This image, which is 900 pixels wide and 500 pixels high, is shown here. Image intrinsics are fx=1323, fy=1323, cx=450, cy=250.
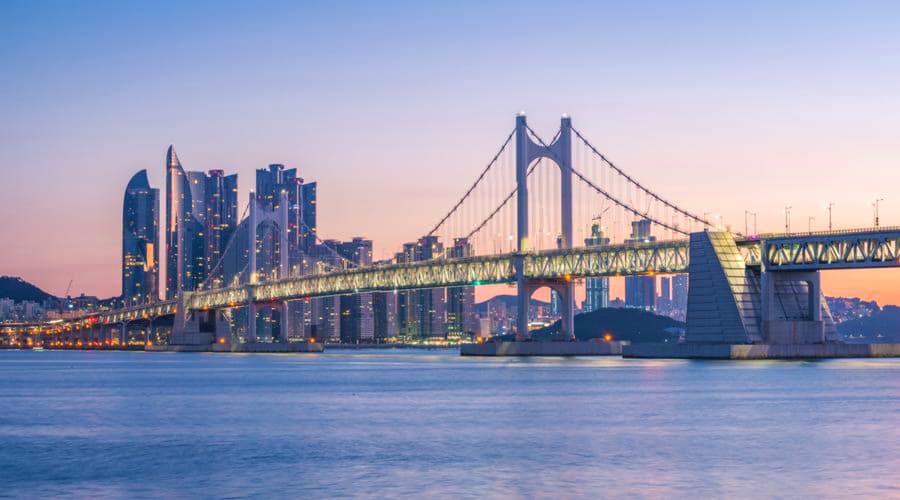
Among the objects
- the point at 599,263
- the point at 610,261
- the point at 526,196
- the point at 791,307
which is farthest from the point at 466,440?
the point at 526,196

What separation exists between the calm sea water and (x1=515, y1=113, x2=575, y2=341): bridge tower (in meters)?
33.8

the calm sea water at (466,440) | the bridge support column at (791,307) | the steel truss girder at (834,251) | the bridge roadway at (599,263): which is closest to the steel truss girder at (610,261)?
the bridge roadway at (599,263)

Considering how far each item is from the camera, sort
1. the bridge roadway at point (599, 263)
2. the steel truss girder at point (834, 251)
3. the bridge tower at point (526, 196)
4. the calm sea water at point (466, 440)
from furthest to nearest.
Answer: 1. the bridge tower at point (526, 196)
2. the bridge roadway at point (599, 263)
3. the steel truss girder at point (834, 251)
4. the calm sea water at point (466, 440)

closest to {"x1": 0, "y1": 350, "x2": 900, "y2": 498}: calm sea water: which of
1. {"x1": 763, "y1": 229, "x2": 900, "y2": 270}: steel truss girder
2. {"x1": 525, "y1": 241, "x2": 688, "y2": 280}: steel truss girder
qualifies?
{"x1": 763, "y1": 229, "x2": 900, "y2": 270}: steel truss girder

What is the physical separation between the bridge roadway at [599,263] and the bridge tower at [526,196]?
1020mm

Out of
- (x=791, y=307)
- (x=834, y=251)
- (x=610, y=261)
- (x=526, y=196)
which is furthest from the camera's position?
(x=526, y=196)

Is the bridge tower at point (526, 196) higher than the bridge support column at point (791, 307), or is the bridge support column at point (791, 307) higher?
the bridge tower at point (526, 196)

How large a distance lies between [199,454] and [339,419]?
35.1 feet

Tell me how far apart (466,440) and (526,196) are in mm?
60871

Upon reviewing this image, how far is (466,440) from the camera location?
32094 mm

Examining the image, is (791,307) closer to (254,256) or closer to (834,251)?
(834,251)

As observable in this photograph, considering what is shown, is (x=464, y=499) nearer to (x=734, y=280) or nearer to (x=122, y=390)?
(x=122, y=390)

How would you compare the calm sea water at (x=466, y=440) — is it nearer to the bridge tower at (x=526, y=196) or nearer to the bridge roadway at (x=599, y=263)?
the bridge roadway at (x=599, y=263)

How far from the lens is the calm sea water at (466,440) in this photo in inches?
931
